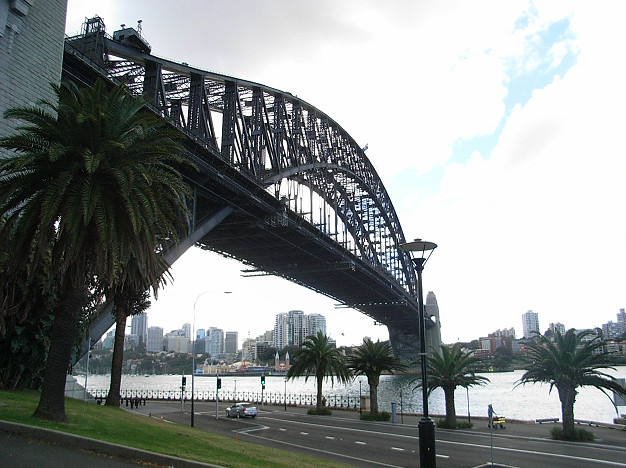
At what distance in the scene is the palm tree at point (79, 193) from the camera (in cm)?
1644

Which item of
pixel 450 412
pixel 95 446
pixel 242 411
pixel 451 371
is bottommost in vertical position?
pixel 242 411

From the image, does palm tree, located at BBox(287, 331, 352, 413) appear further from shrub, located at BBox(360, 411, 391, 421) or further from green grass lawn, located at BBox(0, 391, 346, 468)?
green grass lawn, located at BBox(0, 391, 346, 468)

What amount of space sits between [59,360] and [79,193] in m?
5.52

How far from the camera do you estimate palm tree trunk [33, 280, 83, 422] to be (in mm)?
16984

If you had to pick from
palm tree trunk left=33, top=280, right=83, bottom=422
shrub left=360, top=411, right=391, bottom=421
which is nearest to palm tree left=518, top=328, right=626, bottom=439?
shrub left=360, top=411, right=391, bottom=421

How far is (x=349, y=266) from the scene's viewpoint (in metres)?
77.0

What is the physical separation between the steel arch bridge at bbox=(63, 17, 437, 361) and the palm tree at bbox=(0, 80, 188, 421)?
16.5 feet

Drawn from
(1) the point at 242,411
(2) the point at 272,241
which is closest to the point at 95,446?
(1) the point at 242,411

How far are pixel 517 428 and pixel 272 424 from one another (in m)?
16.9

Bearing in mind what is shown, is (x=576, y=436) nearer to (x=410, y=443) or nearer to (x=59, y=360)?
(x=410, y=443)

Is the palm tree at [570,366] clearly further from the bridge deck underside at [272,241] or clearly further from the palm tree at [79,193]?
the palm tree at [79,193]

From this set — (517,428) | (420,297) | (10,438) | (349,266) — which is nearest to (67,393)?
(10,438)

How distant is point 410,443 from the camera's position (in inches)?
1134

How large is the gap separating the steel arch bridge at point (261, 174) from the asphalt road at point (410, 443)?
11.3 m
